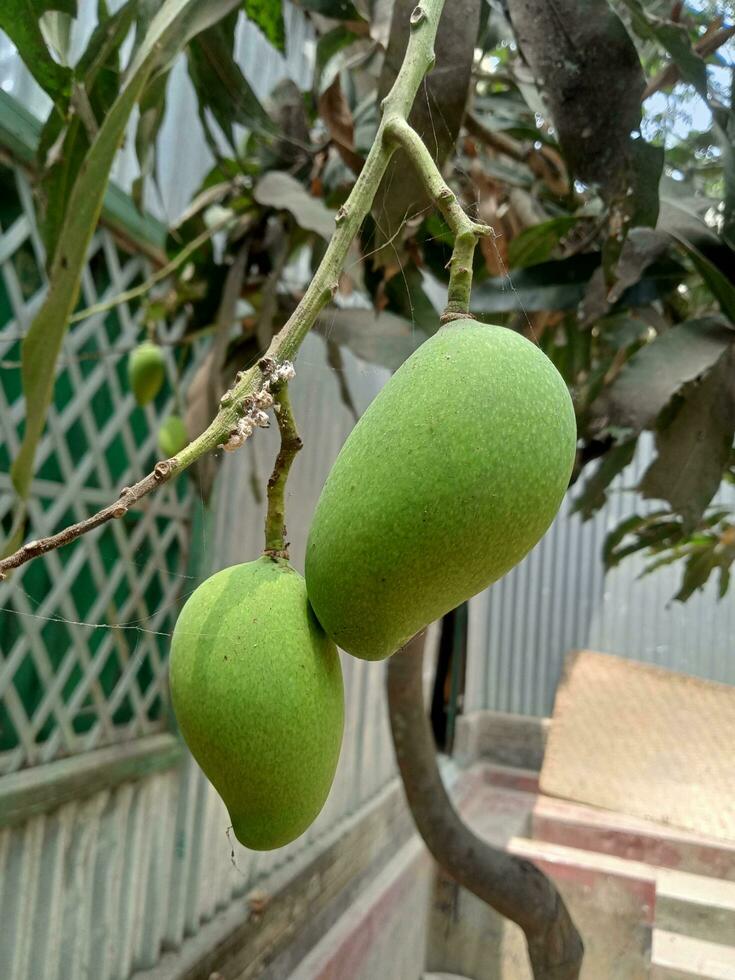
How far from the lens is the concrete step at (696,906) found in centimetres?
98

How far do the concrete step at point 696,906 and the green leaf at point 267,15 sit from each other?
1285 mm

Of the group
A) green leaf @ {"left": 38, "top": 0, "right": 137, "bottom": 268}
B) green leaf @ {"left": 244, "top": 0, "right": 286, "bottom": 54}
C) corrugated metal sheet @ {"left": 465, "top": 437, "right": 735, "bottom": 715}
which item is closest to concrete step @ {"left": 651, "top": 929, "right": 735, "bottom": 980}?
corrugated metal sheet @ {"left": 465, "top": 437, "right": 735, "bottom": 715}

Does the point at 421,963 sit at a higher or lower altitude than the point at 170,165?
lower

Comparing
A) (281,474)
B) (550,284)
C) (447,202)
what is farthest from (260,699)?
(550,284)

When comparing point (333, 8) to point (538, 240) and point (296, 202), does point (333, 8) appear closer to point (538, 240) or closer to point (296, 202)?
point (296, 202)

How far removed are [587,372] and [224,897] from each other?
1.06m

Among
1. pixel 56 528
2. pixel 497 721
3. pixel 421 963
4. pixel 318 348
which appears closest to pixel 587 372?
pixel 318 348

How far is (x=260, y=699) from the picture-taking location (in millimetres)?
307

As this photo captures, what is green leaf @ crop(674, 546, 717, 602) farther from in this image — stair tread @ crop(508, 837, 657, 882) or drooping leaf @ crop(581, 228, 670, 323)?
drooping leaf @ crop(581, 228, 670, 323)

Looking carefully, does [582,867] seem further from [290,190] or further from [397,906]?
[290,190]

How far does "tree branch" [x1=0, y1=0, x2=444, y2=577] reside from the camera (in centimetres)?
22

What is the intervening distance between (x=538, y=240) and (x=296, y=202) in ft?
0.92

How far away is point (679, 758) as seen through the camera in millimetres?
1181

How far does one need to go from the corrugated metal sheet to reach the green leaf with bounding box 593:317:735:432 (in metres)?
0.49
